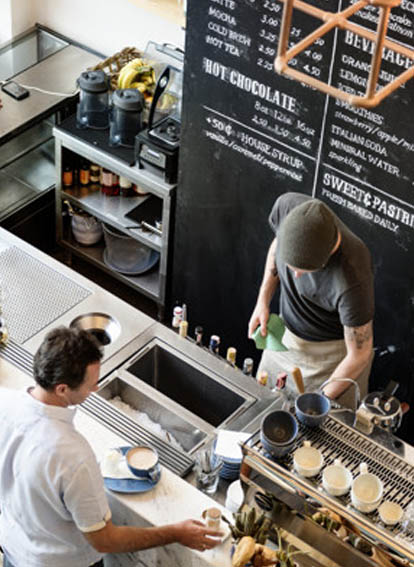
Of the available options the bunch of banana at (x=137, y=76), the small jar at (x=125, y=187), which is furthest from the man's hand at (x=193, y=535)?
the bunch of banana at (x=137, y=76)

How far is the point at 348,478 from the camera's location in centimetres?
310

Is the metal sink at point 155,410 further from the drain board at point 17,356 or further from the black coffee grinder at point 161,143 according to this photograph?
the black coffee grinder at point 161,143

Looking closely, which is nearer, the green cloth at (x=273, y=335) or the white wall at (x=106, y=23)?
the green cloth at (x=273, y=335)

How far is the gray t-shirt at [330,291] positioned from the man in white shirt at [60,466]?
124cm

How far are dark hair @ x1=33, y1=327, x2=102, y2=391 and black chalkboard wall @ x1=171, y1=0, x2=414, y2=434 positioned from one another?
1.84m

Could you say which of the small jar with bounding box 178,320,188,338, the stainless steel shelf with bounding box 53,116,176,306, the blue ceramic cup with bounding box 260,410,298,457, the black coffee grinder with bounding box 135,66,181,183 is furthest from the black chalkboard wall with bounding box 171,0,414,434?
the blue ceramic cup with bounding box 260,410,298,457

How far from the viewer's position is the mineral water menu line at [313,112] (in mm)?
4094

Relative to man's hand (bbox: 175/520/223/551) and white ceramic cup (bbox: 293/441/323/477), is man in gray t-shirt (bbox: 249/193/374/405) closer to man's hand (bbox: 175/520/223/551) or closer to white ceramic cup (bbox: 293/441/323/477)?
white ceramic cup (bbox: 293/441/323/477)

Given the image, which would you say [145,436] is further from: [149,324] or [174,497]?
[149,324]

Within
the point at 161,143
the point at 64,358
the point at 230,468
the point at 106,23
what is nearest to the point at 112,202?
the point at 161,143

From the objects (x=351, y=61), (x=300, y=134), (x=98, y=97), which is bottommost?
(x=98, y=97)

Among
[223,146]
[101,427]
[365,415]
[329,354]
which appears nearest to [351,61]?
[223,146]

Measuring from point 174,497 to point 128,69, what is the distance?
293cm

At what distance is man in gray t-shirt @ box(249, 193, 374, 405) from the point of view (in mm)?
3777
